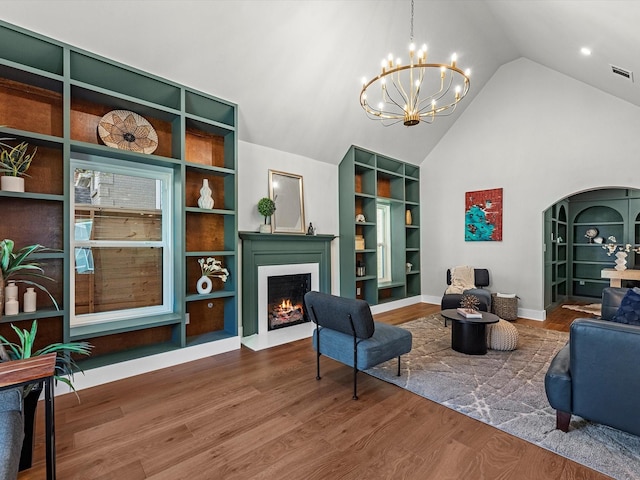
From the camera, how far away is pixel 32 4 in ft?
8.13

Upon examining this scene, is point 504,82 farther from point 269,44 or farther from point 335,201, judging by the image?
point 269,44

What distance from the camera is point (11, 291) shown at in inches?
103

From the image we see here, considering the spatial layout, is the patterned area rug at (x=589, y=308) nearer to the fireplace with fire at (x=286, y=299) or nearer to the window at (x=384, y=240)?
the window at (x=384, y=240)

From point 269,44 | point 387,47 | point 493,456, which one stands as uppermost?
point 387,47

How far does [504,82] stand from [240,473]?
6.93 meters

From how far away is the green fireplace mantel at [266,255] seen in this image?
4.28 metres

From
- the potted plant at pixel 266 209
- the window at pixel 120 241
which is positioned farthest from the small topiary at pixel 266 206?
the window at pixel 120 241

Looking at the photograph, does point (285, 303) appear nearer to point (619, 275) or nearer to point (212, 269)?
point (212, 269)

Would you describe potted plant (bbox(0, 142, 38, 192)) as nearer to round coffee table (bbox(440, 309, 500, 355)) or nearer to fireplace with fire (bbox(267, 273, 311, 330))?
fireplace with fire (bbox(267, 273, 311, 330))

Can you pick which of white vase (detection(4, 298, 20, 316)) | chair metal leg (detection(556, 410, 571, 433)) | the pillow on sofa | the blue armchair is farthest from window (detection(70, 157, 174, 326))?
the pillow on sofa

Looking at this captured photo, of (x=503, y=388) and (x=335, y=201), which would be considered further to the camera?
(x=335, y=201)

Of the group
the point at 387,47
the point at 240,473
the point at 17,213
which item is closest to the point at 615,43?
the point at 387,47

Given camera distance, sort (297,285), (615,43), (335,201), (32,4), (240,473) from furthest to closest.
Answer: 1. (335,201)
2. (297,285)
3. (615,43)
4. (32,4)
5. (240,473)

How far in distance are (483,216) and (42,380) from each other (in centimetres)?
647
